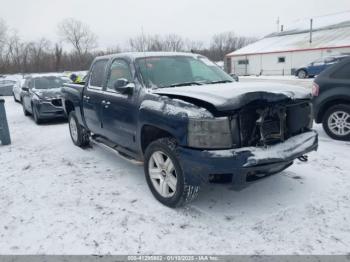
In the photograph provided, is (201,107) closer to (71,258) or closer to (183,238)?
(183,238)

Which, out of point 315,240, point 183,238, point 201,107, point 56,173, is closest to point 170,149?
point 201,107

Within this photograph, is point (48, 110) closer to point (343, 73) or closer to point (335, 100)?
point (335, 100)

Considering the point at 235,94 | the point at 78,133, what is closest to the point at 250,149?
the point at 235,94

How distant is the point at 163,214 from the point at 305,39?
37.1 metres

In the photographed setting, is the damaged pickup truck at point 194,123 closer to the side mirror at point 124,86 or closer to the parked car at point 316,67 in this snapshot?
the side mirror at point 124,86

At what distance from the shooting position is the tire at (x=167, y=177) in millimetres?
3391

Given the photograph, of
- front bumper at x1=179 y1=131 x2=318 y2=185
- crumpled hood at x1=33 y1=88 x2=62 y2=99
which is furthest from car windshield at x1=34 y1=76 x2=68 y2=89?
front bumper at x1=179 y1=131 x2=318 y2=185

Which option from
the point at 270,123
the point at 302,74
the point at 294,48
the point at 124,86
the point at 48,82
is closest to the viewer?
the point at 270,123

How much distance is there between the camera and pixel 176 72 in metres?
4.43

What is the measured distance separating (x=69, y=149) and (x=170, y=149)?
3841 millimetres

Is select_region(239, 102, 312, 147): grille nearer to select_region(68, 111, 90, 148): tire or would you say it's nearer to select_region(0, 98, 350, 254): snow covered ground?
select_region(0, 98, 350, 254): snow covered ground

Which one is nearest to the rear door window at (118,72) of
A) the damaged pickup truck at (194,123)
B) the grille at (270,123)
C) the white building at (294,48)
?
the damaged pickup truck at (194,123)

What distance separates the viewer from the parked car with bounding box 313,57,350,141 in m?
6.02

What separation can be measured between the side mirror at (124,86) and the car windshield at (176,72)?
21 cm
